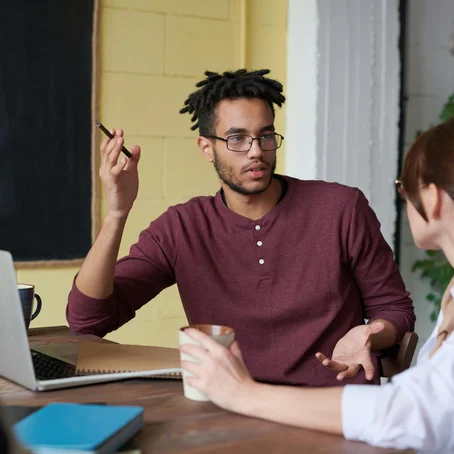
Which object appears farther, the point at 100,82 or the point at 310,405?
the point at 100,82

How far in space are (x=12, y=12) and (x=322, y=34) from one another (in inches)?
44.1

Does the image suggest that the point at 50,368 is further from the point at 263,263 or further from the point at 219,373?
the point at 263,263

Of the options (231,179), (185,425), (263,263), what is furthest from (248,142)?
(185,425)

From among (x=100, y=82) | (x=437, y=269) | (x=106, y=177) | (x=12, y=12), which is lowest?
(x=437, y=269)

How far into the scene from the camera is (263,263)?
1.79m

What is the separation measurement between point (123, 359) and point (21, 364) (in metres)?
0.20

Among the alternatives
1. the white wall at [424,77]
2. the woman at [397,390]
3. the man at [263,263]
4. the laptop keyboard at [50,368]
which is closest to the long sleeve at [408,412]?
the woman at [397,390]

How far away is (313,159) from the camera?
2787 millimetres

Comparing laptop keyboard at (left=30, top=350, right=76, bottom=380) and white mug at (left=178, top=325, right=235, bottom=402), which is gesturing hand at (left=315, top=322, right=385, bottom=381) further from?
laptop keyboard at (left=30, top=350, right=76, bottom=380)

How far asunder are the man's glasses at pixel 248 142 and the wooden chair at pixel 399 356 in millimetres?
586

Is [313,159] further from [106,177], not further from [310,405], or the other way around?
[310,405]

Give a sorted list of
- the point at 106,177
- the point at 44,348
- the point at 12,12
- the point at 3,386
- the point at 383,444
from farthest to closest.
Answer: the point at 12,12
the point at 106,177
the point at 44,348
the point at 3,386
the point at 383,444

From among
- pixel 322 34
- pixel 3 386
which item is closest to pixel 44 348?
pixel 3 386

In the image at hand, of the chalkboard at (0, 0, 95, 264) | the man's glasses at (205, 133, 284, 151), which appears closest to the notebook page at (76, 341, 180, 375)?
the man's glasses at (205, 133, 284, 151)
